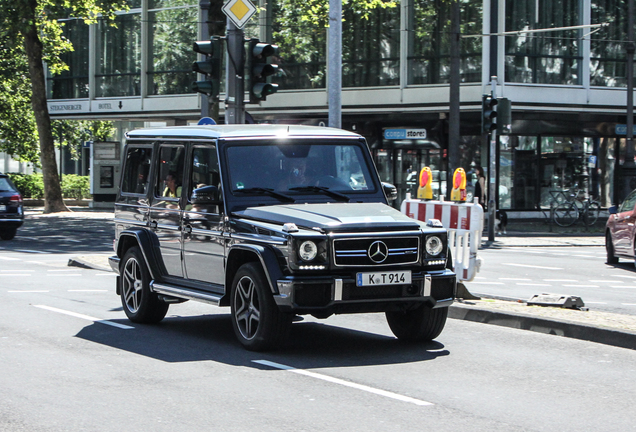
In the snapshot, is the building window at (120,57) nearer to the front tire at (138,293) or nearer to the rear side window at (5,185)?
the rear side window at (5,185)

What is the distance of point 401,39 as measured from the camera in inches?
1336

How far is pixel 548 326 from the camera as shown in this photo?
9.52 meters

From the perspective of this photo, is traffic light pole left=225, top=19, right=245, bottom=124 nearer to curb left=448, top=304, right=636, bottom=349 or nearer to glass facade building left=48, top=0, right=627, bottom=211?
curb left=448, top=304, right=636, bottom=349

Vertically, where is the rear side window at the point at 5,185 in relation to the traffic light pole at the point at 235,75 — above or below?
below

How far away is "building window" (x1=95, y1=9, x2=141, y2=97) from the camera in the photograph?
41.4 metres

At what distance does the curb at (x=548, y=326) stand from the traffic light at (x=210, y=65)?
5.62m

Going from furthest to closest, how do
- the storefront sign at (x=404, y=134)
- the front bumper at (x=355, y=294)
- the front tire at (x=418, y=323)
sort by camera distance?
the storefront sign at (x=404, y=134), the front tire at (x=418, y=323), the front bumper at (x=355, y=294)

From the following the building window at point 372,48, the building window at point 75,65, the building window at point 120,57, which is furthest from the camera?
the building window at point 75,65

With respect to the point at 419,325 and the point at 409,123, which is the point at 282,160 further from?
the point at 409,123

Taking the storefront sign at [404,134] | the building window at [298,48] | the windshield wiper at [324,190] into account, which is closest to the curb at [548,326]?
the windshield wiper at [324,190]

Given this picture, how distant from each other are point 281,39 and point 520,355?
29694 mm

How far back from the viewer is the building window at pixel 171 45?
1554 inches

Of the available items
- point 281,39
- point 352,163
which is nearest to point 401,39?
point 281,39

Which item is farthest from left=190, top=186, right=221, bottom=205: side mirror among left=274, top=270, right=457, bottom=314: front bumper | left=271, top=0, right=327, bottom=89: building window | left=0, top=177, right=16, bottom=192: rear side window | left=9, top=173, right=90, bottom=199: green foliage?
left=9, top=173, right=90, bottom=199: green foliage
